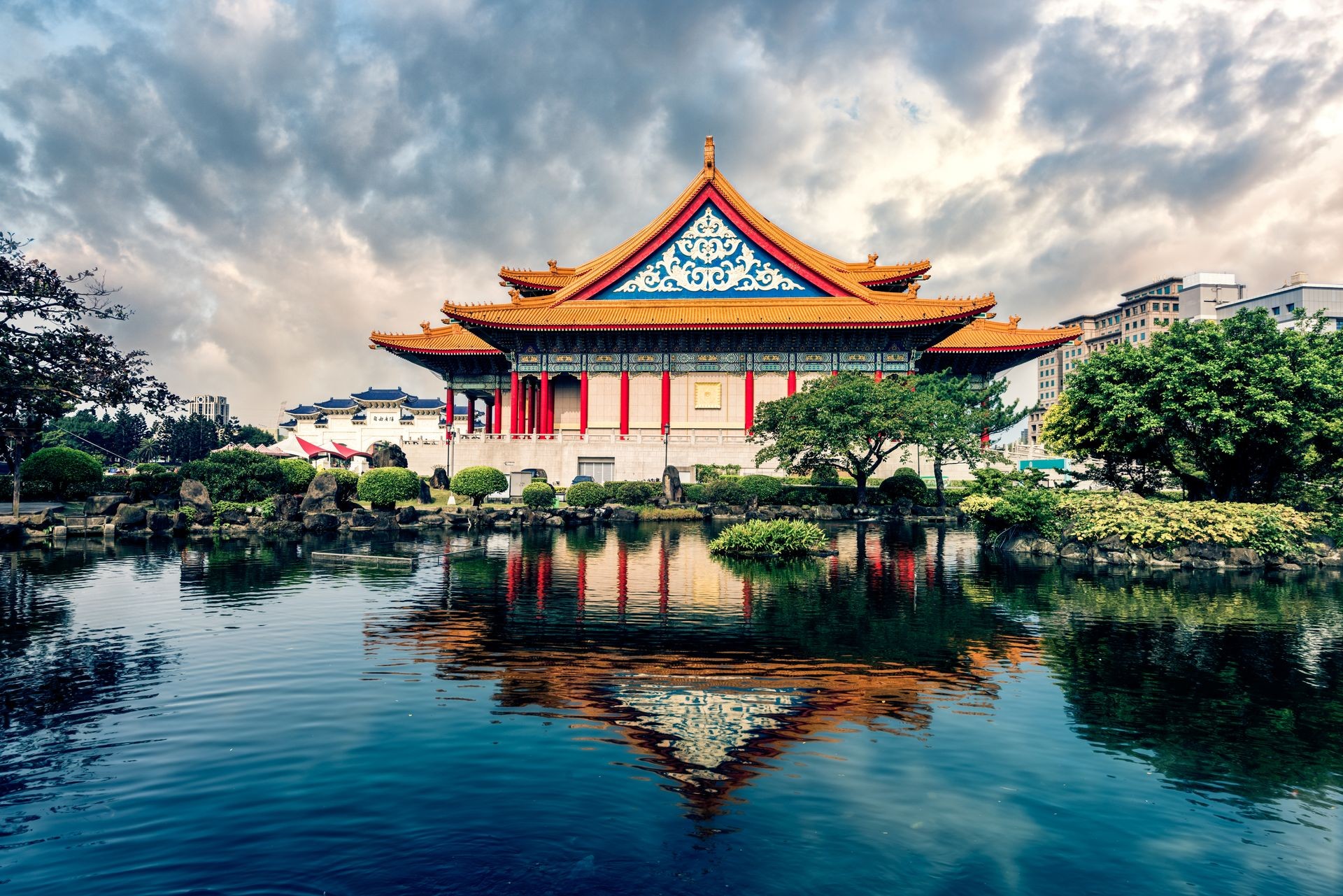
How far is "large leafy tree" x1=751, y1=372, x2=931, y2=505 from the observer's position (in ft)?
105

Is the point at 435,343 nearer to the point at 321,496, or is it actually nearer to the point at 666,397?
the point at 666,397

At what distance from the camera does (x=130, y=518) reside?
25641 mm

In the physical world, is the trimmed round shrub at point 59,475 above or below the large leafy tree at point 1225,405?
below

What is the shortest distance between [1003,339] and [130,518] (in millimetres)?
40789

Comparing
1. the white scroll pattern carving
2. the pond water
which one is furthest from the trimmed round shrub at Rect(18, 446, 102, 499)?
the white scroll pattern carving

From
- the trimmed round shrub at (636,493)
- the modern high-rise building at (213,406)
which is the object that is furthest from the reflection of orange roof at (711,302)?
the modern high-rise building at (213,406)

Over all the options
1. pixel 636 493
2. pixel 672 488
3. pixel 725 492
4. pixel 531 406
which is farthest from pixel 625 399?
pixel 725 492

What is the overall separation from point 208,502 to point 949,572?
24.2 metres

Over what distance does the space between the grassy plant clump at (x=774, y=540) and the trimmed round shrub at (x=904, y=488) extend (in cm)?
1599

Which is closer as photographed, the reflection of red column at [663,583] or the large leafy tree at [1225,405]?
the reflection of red column at [663,583]

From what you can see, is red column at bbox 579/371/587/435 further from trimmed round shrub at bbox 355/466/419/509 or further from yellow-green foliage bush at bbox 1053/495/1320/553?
yellow-green foliage bush at bbox 1053/495/1320/553

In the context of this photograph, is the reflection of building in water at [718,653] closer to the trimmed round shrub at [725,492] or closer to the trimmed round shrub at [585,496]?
the trimmed round shrub at [585,496]

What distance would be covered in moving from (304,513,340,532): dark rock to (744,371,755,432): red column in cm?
2258

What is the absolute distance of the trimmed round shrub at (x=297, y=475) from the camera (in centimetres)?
3041
